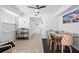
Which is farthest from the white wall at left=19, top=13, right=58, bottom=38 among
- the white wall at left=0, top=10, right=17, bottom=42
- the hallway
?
the hallway

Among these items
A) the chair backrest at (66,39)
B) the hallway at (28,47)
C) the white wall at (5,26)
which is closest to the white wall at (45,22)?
the white wall at (5,26)

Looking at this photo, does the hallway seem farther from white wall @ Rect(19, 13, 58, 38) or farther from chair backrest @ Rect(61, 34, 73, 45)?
white wall @ Rect(19, 13, 58, 38)

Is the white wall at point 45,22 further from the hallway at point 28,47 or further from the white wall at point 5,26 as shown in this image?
the hallway at point 28,47

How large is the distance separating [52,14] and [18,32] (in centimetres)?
325

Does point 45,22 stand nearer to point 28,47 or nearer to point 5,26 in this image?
point 5,26

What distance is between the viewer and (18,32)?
32.2ft

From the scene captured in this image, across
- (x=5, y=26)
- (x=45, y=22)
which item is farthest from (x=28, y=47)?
(x=45, y=22)

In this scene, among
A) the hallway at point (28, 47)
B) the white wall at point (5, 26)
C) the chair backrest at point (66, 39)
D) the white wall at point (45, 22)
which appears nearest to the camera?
the chair backrest at point (66, 39)

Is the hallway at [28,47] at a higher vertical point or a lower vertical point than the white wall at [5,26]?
lower
